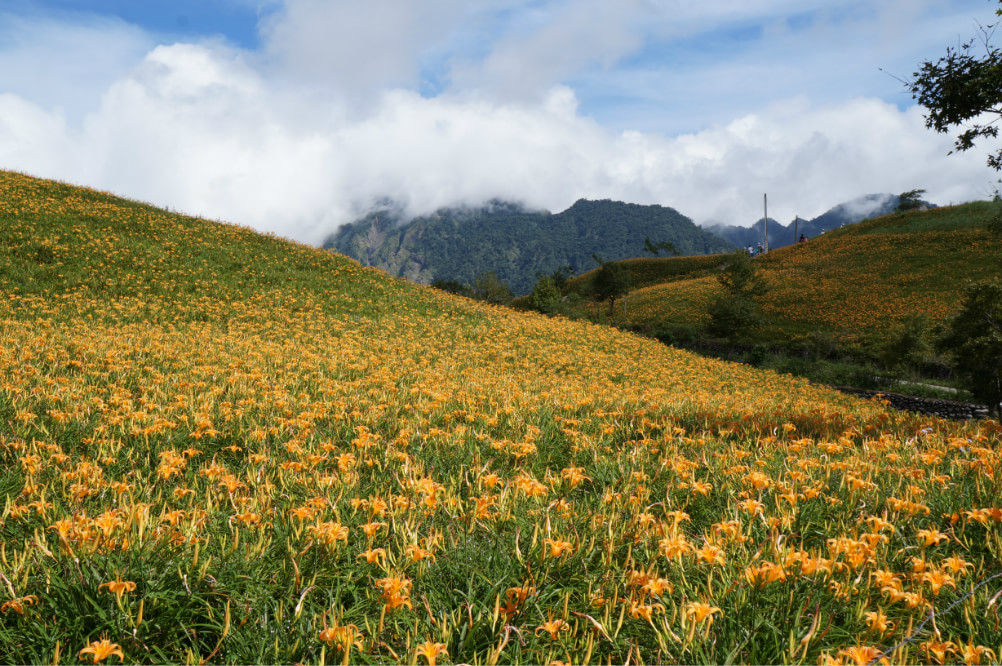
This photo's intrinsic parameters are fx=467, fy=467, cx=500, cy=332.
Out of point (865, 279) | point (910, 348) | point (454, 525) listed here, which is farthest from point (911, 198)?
point (454, 525)

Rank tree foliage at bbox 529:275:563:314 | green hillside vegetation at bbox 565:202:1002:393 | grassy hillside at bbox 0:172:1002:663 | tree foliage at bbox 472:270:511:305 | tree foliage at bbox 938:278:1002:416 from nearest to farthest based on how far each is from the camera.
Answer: grassy hillside at bbox 0:172:1002:663
tree foliage at bbox 938:278:1002:416
green hillside vegetation at bbox 565:202:1002:393
tree foliage at bbox 529:275:563:314
tree foliage at bbox 472:270:511:305

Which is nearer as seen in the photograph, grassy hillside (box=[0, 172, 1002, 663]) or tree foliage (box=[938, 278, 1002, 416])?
grassy hillside (box=[0, 172, 1002, 663])

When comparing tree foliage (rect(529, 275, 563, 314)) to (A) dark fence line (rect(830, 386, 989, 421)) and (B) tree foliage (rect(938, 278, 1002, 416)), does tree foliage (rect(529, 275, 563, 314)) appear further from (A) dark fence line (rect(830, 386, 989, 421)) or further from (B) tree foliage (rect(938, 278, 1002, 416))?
(B) tree foliage (rect(938, 278, 1002, 416))

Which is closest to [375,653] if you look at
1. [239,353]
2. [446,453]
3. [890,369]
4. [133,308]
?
[446,453]

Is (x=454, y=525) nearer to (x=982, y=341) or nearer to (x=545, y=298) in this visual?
(x=982, y=341)

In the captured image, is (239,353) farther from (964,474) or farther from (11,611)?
(964,474)

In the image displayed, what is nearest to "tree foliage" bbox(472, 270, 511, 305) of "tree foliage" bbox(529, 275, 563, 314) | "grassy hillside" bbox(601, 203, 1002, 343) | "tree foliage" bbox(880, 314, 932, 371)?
"grassy hillside" bbox(601, 203, 1002, 343)

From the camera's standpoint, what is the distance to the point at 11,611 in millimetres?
1898

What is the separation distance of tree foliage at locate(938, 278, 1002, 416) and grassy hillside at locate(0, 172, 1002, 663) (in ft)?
38.8

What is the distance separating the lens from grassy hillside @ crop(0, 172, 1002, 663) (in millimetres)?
1852

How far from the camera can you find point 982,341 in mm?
14062

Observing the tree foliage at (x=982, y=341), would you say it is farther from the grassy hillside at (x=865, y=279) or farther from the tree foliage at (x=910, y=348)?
the grassy hillside at (x=865, y=279)

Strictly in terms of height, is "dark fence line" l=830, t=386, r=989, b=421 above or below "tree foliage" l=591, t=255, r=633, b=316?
below

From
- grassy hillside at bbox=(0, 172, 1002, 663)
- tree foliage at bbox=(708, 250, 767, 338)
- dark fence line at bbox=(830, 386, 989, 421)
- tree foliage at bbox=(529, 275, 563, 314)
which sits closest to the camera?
grassy hillside at bbox=(0, 172, 1002, 663)
